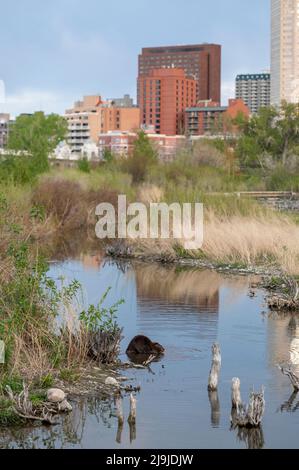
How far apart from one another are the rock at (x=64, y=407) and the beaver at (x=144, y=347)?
277 centimetres

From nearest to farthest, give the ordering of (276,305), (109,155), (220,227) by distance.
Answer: (276,305)
(220,227)
(109,155)

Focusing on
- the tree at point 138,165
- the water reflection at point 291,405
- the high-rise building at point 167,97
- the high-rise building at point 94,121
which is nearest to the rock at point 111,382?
the water reflection at point 291,405

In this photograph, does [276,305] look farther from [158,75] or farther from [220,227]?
[158,75]

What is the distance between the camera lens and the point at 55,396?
931cm

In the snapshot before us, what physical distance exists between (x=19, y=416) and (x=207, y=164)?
39.9 m

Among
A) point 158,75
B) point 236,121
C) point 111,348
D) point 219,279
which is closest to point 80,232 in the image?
point 219,279

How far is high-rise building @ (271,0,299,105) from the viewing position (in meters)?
139

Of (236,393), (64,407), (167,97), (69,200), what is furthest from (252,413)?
(167,97)

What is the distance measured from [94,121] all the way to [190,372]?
168052mm

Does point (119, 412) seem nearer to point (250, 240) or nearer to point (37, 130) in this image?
point (250, 240)

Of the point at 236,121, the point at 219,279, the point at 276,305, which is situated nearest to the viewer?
the point at 276,305

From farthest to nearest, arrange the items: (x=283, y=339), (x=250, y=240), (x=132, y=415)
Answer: (x=250, y=240)
(x=283, y=339)
(x=132, y=415)

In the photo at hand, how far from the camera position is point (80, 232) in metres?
31.7
